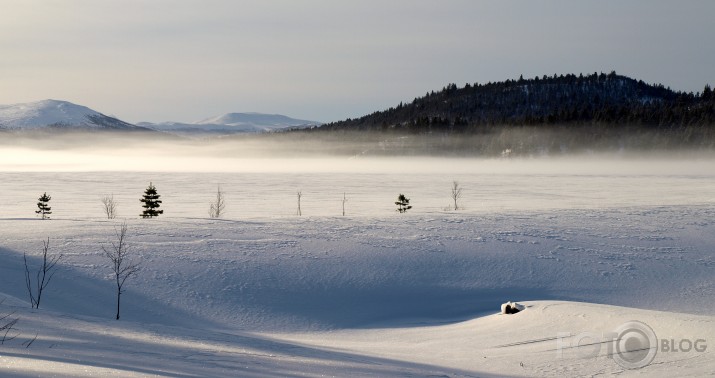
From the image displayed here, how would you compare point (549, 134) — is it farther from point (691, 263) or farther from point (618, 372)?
point (618, 372)

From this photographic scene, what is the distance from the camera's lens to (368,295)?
27891 millimetres

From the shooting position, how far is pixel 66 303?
24.1 metres

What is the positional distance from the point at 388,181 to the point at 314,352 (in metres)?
93.0

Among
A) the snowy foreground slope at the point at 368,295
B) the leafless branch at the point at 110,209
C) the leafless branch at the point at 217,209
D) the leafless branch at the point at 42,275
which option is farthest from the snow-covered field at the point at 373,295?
the leafless branch at the point at 110,209

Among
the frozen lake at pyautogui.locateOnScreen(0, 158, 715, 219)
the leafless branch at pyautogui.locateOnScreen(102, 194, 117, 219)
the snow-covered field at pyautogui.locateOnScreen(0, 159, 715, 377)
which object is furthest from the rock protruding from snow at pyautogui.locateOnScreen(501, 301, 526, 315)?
the leafless branch at pyautogui.locateOnScreen(102, 194, 117, 219)

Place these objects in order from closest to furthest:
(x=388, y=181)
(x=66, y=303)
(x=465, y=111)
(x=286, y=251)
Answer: (x=66, y=303) → (x=286, y=251) → (x=388, y=181) → (x=465, y=111)

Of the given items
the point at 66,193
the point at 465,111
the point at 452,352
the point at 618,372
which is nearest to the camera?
the point at 618,372

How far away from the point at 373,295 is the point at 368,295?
21cm

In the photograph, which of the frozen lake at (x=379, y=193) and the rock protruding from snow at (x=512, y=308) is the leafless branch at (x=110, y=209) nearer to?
the frozen lake at (x=379, y=193)

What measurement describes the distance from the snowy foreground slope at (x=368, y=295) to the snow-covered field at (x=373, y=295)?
0.08 meters

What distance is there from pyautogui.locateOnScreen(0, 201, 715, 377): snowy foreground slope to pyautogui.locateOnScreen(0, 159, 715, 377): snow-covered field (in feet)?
0.28

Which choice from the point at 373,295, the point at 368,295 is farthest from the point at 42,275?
the point at 373,295

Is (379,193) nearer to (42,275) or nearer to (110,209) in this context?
(110,209)

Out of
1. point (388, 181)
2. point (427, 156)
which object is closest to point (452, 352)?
point (388, 181)
